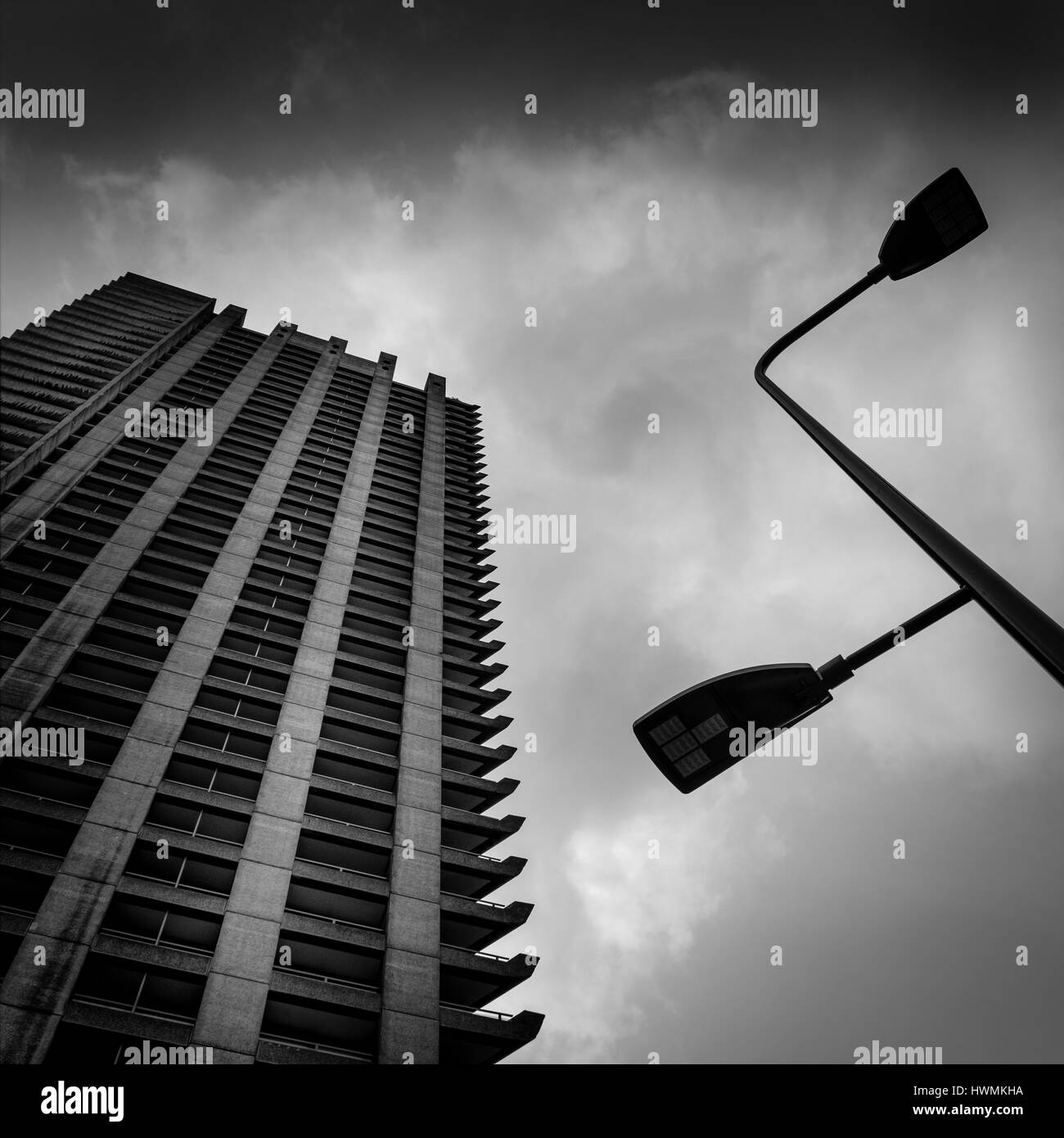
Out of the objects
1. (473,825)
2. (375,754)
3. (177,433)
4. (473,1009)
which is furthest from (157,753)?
(177,433)

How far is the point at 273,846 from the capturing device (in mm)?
21219

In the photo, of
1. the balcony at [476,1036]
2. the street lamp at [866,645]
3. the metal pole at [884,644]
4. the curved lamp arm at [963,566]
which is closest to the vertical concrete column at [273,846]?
the balcony at [476,1036]

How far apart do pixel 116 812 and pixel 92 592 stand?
32.1 feet

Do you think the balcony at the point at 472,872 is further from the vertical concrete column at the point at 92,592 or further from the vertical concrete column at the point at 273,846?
the vertical concrete column at the point at 92,592

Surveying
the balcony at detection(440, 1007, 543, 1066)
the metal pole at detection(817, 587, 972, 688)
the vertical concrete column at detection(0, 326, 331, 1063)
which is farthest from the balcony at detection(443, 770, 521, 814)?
the metal pole at detection(817, 587, 972, 688)

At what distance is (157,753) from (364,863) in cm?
697

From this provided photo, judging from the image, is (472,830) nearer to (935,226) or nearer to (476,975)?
(476,975)

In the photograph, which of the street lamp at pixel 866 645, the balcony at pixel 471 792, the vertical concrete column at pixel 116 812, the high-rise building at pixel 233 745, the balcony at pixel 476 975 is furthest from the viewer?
the balcony at pixel 471 792

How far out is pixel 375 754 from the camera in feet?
83.9

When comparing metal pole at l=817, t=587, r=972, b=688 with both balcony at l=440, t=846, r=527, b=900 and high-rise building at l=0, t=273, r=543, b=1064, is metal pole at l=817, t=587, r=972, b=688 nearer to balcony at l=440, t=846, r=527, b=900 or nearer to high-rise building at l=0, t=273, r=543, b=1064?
high-rise building at l=0, t=273, r=543, b=1064

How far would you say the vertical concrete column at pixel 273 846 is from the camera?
17297 millimetres

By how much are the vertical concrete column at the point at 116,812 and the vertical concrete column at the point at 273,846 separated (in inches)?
115

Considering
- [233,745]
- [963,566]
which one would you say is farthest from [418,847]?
[963,566]
